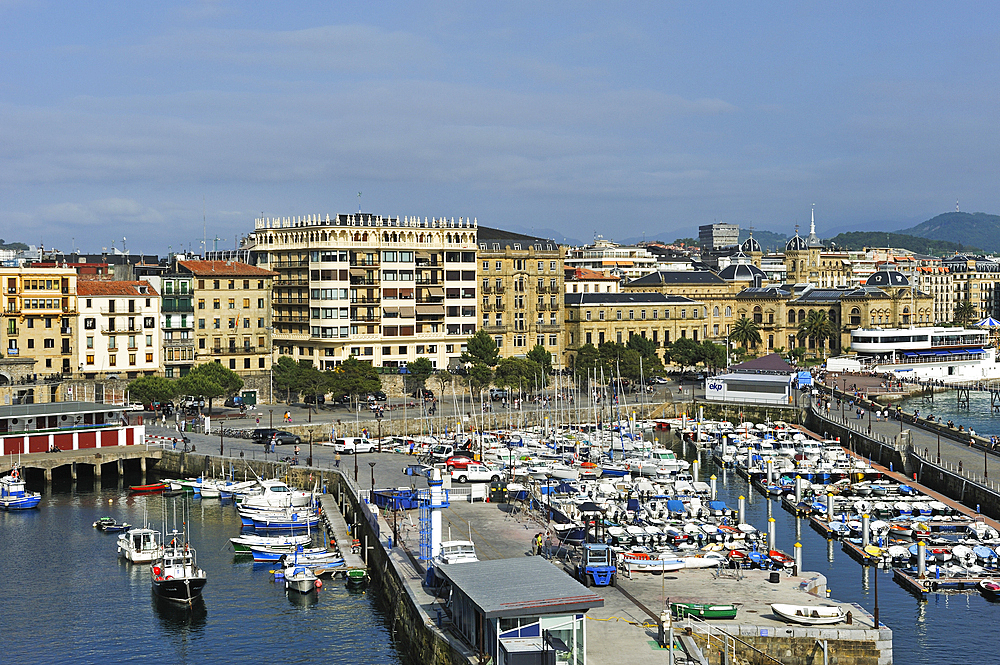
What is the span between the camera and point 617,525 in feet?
200

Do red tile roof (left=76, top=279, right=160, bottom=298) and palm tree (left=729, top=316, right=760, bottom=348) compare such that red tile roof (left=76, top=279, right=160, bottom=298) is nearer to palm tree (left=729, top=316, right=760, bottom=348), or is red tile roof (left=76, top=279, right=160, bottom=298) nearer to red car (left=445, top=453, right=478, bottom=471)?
red car (left=445, top=453, right=478, bottom=471)

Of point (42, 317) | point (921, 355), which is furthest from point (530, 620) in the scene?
point (921, 355)

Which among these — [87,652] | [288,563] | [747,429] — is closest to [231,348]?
[747,429]

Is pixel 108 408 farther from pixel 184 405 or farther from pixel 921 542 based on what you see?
pixel 921 542

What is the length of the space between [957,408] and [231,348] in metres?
71.7

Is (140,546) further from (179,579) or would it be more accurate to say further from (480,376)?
(480,376)

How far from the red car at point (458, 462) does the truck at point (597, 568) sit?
2854cm

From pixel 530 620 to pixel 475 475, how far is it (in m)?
38.7

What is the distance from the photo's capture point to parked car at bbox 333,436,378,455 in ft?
278

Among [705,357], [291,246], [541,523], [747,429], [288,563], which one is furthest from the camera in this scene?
[705,357]

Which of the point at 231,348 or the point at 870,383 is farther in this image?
the point at 870,383

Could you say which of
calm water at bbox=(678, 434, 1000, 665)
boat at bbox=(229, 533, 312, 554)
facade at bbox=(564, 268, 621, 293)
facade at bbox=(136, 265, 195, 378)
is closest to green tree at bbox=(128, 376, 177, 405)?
facade at bbox=(136, 265, 195, 378)

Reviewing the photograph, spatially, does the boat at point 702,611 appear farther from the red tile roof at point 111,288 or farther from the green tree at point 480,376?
the red tile roof at point 111,288

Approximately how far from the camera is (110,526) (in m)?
64.6
